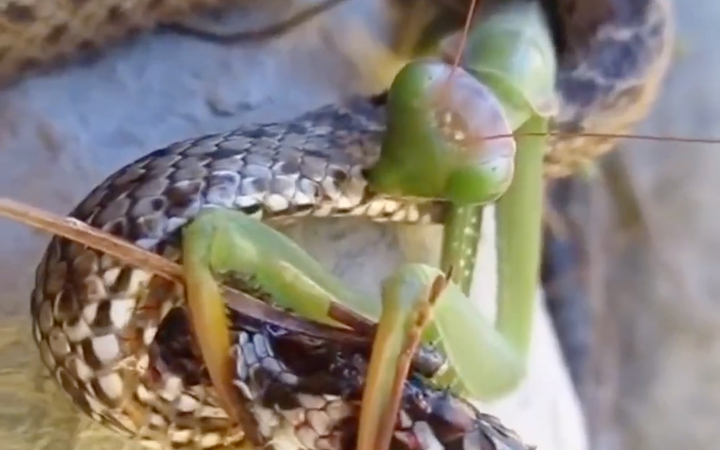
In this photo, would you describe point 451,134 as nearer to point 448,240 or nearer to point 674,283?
point 448,240

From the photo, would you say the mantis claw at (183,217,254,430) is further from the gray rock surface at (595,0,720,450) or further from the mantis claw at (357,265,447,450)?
the gray rock surface at (595,0,720,450)

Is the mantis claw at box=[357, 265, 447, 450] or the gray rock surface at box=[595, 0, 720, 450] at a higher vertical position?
the gray rock surface at box=[595, 0, 720, 450]

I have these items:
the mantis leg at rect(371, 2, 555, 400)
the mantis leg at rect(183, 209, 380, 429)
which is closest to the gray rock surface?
the mantis leg at rect(371, 2, 555, 400)

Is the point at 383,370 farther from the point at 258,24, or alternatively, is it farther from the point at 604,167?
the point at 604,167

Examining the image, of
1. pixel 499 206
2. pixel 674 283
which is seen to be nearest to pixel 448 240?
pixel 499 206

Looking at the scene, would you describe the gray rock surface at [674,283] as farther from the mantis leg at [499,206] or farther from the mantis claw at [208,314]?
the mantis claw at [208,314]

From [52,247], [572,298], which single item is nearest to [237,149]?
[52,247]

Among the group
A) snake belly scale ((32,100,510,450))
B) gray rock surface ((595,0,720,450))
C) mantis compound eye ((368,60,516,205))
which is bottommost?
snake belly scale ((32,100,510,450))
